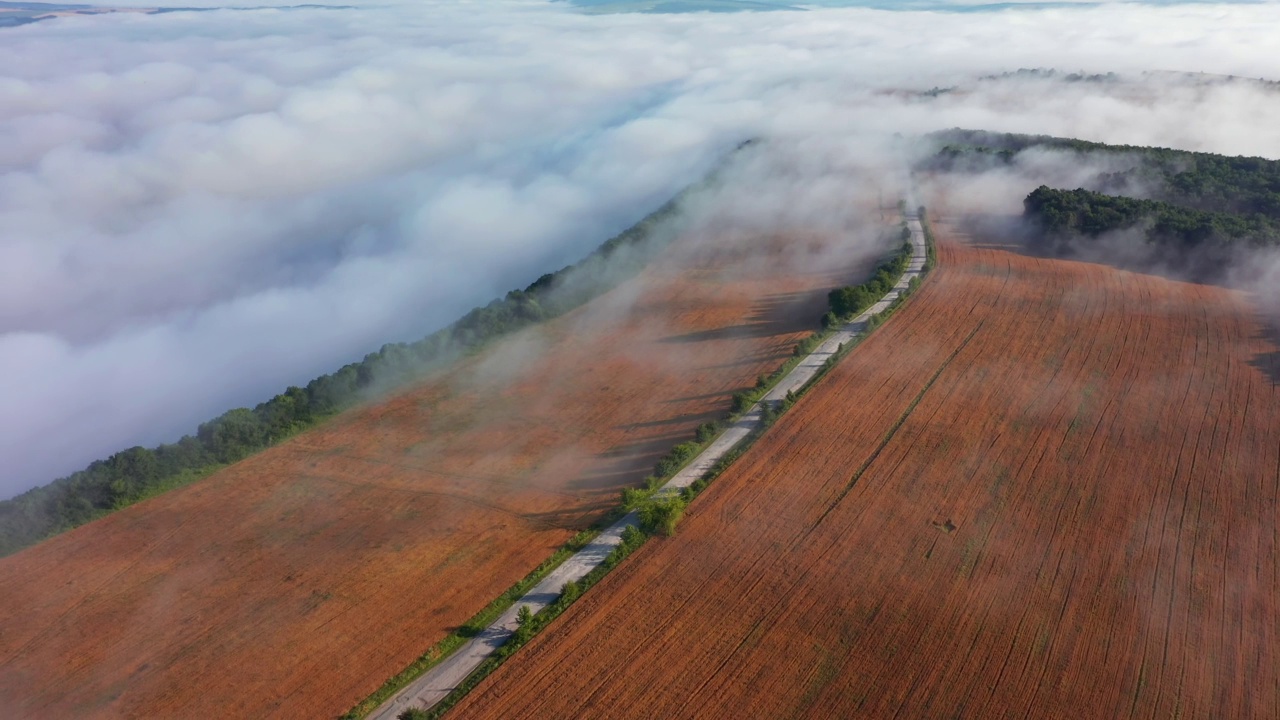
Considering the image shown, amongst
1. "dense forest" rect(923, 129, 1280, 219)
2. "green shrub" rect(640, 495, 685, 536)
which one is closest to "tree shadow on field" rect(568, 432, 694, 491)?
"green shrub" rect(640, 495, 685, 536)

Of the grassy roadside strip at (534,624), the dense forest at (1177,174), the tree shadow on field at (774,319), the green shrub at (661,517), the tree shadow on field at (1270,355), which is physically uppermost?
the dense forest at (1177,174)

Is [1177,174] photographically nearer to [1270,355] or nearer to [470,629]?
[1270,355]

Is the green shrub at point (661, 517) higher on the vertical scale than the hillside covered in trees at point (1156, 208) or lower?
lower

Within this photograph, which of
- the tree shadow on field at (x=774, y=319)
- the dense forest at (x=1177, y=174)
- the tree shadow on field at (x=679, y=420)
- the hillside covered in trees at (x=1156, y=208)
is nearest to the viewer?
the tree shadow on field at (x=679, y=420)

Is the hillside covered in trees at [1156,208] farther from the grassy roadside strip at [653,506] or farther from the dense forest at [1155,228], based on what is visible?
the grassy roadside strip at [653,506]

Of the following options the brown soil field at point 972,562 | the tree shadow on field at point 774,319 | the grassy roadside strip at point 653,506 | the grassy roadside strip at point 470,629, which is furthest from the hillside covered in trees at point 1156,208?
the grassy roadside strip at point 470,629

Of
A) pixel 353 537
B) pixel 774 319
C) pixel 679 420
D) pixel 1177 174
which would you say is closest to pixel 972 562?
pixel 679 420

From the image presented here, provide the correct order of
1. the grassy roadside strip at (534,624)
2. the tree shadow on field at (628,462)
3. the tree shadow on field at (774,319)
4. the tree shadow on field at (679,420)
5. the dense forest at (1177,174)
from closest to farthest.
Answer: the grassy roadside strip at (534,624) → the tree shadow on field at (628,462) → the tree shadow on field at (679,420) → the tree shadow on field at (774,319) → the dense forest at (1177,174)
